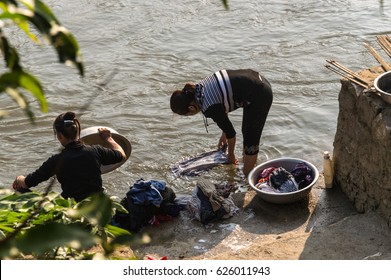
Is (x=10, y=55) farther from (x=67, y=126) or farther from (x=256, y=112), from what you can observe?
(x=256, y=112)

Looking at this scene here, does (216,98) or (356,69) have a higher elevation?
(216,98)

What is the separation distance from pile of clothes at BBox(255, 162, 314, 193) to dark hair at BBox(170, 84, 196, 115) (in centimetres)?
94

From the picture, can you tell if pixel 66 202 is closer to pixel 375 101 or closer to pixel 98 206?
pixel 375 101

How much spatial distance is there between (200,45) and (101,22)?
210cm

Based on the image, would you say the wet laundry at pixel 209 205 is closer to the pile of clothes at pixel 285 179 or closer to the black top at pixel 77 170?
the pile of clothes at pixel 285 179

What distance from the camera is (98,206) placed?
0.76m

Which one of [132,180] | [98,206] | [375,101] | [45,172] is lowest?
[132,180]

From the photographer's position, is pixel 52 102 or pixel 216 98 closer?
pixel 216 98

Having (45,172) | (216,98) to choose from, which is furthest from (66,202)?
(216,98)

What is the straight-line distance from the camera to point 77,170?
493 centimetres

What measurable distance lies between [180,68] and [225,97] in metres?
3.29

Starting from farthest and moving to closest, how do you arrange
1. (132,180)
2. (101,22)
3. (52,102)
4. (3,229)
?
(101,22) < (52,102) < (132,180) < (3,229)

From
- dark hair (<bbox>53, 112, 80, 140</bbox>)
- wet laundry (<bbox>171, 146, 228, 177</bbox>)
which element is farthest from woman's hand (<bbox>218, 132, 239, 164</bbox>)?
dark hair (<bbox>53, 112, 80, 140</bbox>)
